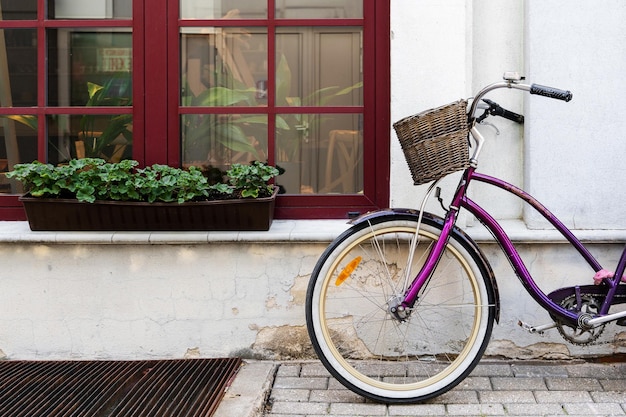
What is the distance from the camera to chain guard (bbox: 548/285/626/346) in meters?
3.69

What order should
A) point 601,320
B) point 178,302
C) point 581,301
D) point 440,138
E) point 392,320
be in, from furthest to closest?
point 178,302 < point 392,320 < point 581,301 < point 601,320 < point 440,138

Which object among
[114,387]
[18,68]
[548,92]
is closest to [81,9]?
[18,68]

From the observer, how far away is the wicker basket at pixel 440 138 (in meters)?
3.40

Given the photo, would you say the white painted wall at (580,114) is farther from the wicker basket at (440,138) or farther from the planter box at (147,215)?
the planter box at (147,215)

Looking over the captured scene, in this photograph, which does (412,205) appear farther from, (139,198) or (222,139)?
(139,198)

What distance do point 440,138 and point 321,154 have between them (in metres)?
1.07

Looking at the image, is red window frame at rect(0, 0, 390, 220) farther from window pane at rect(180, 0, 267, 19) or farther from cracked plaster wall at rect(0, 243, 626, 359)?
cracked plaster wall at rect(0, 243, 626, 359)

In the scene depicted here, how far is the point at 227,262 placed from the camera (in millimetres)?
4145

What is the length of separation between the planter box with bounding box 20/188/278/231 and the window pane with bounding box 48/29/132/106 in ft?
2.09

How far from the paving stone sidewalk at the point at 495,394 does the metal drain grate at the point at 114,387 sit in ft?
1.06

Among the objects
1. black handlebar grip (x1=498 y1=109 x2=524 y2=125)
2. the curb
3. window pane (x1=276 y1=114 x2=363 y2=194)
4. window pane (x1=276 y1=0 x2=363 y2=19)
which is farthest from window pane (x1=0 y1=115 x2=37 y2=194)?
black handlebar grip (x1=498 y1=109 x2=524 y2=125)

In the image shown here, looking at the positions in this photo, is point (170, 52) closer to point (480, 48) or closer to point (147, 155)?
point (147, 155)

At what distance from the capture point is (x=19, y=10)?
171 inches

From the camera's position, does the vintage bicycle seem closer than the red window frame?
Yes
